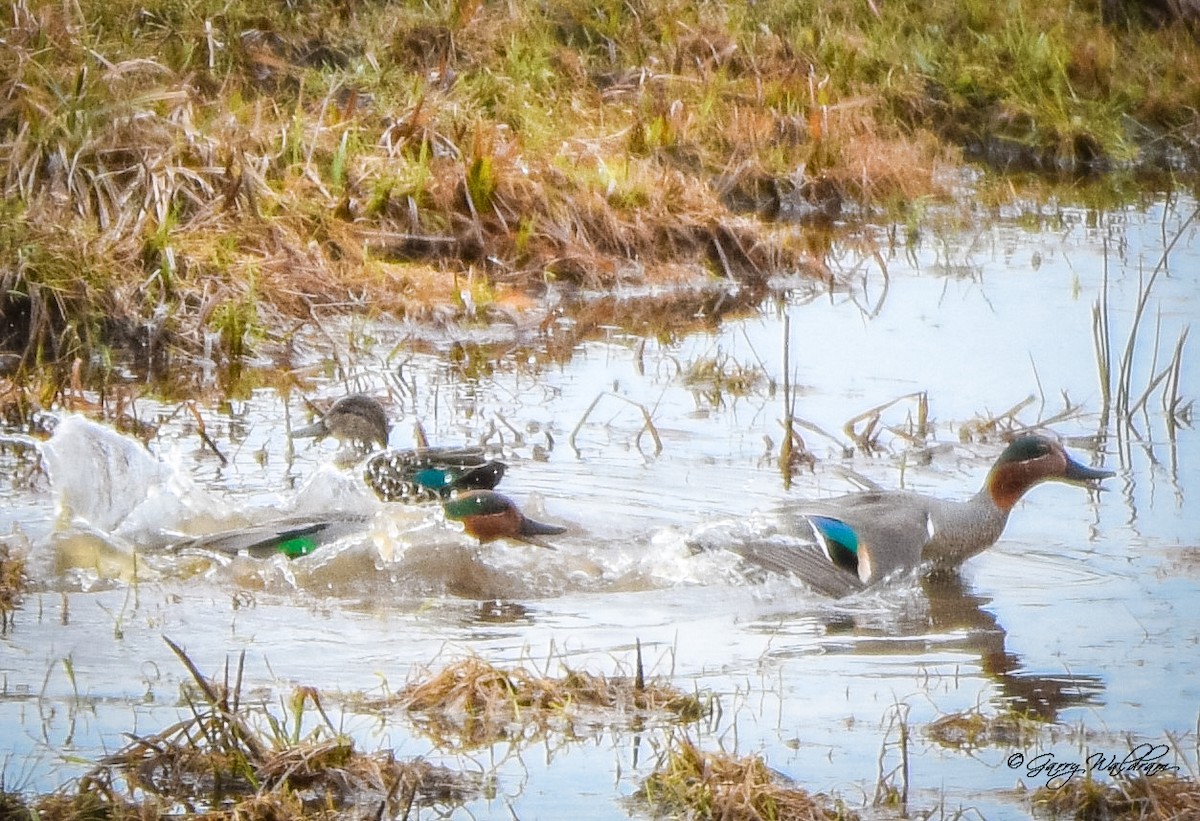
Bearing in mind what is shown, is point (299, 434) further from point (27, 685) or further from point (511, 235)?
point (511, 235)

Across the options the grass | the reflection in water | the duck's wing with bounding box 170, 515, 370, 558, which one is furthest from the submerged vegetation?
the grass

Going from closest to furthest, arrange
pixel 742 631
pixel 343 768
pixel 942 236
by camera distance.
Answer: pixel 343 768, pixel 742 631, pixel 942 236

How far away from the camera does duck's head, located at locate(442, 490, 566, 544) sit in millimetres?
5852

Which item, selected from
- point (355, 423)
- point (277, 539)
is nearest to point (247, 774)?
point (277, 539)

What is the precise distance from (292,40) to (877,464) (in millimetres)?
7224

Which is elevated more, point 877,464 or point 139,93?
point 139,93

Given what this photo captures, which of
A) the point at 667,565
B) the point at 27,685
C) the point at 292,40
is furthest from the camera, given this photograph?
the point at 292,40

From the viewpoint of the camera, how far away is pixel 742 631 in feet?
16.8

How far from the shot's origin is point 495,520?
586 cm

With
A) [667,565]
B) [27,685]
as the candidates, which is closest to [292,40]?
[667,565]
